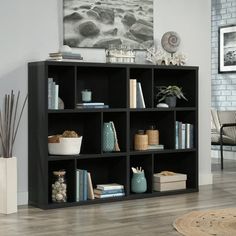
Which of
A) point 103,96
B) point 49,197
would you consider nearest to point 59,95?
point 103,96

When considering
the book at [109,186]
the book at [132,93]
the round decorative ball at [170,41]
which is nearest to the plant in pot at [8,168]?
the book at [109,186]

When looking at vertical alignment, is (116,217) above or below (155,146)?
below

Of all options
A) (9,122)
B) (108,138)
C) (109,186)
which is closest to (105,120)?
(108,138)

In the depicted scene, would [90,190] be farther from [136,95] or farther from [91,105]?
[136,95]

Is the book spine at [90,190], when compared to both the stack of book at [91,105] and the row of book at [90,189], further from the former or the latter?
the stack of book at [91,105]

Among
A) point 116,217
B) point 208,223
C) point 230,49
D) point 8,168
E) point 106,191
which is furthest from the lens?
point 230,49

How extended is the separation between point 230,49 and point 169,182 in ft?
11.6

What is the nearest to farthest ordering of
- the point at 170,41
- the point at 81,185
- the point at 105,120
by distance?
the point at 81,185, the point at 105,120, the point at 170,41

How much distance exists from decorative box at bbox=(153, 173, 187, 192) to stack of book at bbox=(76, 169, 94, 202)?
0.68 m

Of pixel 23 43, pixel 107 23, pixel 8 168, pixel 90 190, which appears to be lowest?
pixel 90 190

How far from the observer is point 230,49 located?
8375mm

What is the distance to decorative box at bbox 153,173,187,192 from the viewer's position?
5309 millimetres

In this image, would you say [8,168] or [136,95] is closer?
[8,168]

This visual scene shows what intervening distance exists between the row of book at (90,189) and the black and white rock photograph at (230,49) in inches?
152
